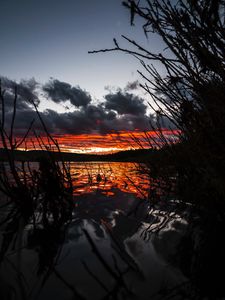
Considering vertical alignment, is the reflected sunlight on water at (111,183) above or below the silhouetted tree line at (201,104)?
below

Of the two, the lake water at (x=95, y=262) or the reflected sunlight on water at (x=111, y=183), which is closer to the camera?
the lake water at (x=95, y=262)

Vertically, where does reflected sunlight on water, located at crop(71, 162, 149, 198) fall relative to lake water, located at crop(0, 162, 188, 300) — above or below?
below

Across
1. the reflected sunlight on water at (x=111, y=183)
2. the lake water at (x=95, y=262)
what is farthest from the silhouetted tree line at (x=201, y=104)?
the reflected sunlight on water at (x=111, y=183)

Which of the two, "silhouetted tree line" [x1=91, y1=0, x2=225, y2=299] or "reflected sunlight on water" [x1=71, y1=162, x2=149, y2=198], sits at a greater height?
"silhouetted tree line" [x1=91, y1=0, x2=225, y2=299]

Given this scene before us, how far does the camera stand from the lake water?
1.44 metres

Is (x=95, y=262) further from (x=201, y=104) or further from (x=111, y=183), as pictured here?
(x=111, y=183)

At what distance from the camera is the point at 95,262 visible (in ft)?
6.09

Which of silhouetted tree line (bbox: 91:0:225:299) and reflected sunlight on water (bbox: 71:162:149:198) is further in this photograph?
reflected sunlight on water (bbox: 71:162:149:198)

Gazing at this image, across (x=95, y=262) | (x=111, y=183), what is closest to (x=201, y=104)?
(x=95, y=262)

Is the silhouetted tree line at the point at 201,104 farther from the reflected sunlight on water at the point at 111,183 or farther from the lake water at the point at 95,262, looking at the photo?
the reflected sunlight on water at the point at 111,183

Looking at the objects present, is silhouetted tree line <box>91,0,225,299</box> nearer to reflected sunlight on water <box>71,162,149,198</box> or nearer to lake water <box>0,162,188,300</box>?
lake water <box>0,162,188,300</box>

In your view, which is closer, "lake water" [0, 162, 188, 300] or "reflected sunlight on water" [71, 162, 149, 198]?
"lake water" [0, 162, 188, 300]

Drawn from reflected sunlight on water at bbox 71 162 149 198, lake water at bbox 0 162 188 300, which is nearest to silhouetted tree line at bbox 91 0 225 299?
lake water at bbox 0 162 188 300

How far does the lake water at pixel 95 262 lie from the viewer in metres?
1.44
